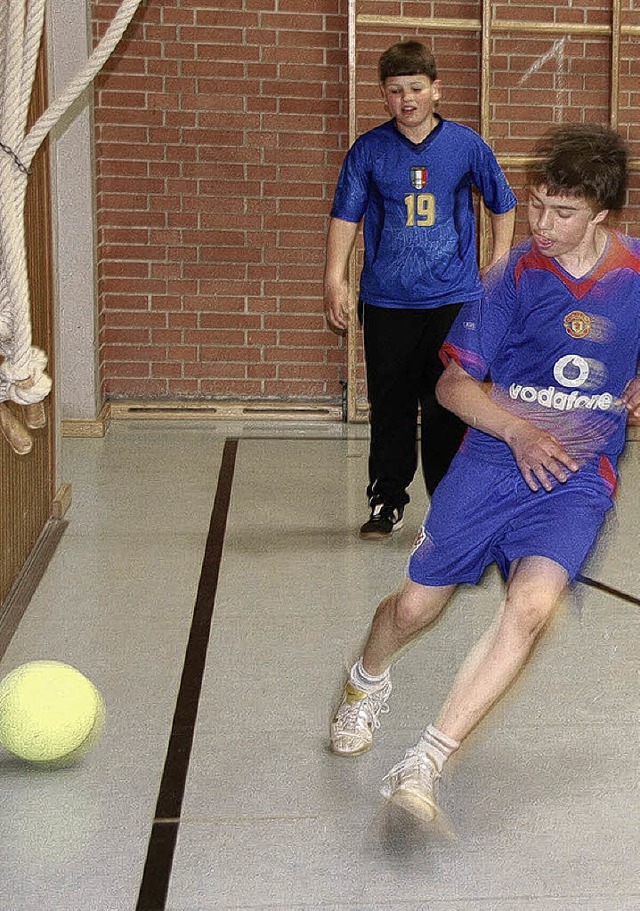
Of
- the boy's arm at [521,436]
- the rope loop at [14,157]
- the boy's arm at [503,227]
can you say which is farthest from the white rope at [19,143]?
the boy's arm at [503,227]

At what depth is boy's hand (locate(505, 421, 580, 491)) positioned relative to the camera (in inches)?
88.4

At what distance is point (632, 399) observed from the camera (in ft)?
7.88

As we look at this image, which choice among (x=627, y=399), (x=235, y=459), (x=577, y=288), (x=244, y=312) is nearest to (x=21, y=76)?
(x=577, y=288)

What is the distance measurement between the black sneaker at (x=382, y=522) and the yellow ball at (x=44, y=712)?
6.35 feet

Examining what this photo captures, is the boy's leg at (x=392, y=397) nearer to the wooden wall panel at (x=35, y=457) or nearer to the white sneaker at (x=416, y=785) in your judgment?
the wooden wall panel at (x=35, y=457)

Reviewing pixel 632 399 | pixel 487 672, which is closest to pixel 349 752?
pixel 487 672

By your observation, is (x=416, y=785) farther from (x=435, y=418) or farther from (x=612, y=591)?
(x=435, y=418)

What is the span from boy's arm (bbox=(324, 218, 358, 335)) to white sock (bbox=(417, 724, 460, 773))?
2132mm

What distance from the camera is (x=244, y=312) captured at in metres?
6.45

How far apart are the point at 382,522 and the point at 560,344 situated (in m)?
2.12

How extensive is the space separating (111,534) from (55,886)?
230cm

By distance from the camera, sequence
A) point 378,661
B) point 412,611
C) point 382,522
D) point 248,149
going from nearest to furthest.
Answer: point 412,611
point 378,661
point 382,522
point 248,149

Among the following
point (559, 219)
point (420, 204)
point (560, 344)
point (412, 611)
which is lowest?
point (412, 611)

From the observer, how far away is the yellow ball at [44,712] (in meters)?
2.51
